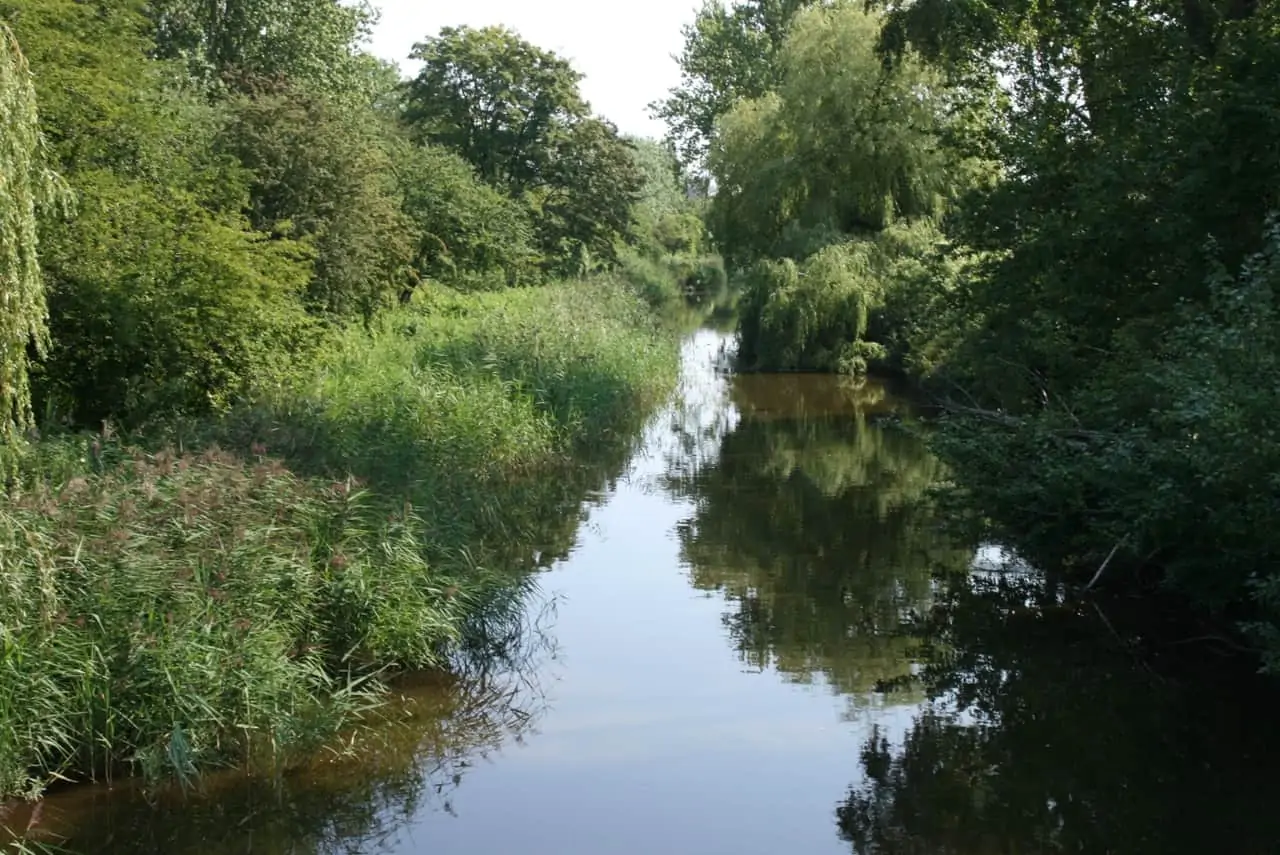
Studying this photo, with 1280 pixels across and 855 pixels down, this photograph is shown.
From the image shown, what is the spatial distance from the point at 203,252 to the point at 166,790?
8637 millimetres

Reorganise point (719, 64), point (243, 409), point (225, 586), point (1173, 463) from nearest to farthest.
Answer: point (225, 586), point (1173, 463), point (243, 409), point (719, 64)

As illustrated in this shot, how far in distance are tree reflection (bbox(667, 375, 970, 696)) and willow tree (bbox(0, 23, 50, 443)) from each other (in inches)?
238

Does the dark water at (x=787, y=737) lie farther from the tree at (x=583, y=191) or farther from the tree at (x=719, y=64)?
the tree at (x=719, y=64)

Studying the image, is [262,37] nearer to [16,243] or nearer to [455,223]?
[455,223]

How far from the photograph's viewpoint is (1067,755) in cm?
858

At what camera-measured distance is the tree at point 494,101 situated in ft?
132

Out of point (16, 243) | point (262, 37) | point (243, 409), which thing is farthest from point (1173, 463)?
point (262, 37)

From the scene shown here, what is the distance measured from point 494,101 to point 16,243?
3206cm

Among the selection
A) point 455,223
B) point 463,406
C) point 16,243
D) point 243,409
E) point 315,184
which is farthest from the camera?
point 455,223

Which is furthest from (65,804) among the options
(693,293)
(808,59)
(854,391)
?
(693,293)

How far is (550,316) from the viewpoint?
25.2 metres

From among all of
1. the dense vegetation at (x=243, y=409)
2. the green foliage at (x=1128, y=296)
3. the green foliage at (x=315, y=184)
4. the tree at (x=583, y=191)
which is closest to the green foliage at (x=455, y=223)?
the dense vegetation at (x=243, y=409)

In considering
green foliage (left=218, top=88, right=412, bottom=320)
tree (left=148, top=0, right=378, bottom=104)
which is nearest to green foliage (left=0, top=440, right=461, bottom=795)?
green foliage (left=218, top=88, right=412, bottom=320)

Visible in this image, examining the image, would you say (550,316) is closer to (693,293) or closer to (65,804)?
(65,804)
